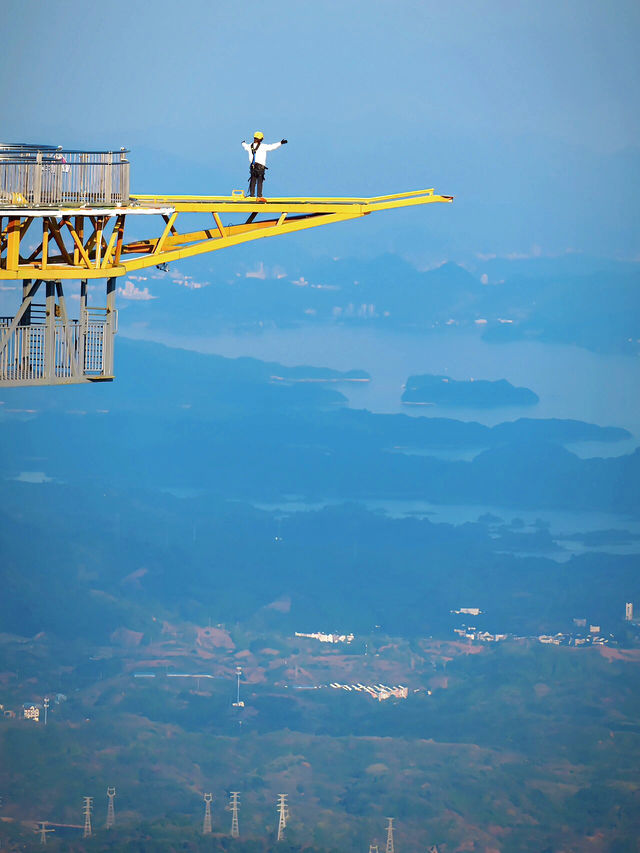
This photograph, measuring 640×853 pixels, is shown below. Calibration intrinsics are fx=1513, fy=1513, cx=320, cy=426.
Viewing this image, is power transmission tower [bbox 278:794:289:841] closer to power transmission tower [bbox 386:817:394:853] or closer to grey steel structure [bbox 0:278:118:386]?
power transmission tower [bbox 386:817:394:853]

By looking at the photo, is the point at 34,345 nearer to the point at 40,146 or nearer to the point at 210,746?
the point at 40,146

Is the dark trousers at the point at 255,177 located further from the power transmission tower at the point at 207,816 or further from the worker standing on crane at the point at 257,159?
the power transmission tower at the point at 207,816

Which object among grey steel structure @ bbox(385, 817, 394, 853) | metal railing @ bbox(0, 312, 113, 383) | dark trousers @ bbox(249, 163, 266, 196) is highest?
dark trousers @ bbox(249, 163, 266, 196)

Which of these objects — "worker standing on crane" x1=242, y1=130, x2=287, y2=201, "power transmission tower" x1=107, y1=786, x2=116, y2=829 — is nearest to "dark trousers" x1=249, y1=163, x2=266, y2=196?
"worker standing on crane" x1=242, y1=130, x2=287, y2=201

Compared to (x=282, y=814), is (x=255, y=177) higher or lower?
higher

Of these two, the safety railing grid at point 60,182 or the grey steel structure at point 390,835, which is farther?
the grey steel structure at point 390,835

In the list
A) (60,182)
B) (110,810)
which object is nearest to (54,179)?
(60,182)

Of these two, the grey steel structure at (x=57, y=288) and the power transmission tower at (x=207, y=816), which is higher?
the grey steel structure at (x=57, y=288)

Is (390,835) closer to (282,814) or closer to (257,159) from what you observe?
(282,814)

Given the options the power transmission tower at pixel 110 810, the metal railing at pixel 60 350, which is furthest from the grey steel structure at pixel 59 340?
the power transmission tower at pixel 110 810
